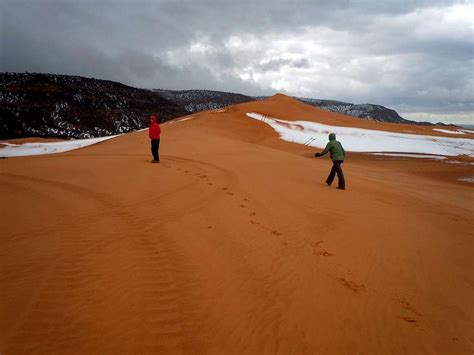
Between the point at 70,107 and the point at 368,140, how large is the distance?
63978 mm

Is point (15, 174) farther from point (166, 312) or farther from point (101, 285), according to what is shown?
point (166, 312)

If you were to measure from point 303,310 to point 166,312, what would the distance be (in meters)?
1.38

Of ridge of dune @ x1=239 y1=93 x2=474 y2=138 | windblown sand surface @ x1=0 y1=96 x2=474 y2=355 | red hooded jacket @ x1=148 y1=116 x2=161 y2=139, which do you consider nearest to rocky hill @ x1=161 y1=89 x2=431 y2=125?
ridge of dune @ x1=239 y1=93 x2=474 y2=138

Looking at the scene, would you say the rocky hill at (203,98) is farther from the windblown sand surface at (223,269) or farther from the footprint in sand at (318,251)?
the footprint in sand at (318,251)

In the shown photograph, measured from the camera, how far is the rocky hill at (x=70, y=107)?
184 ft

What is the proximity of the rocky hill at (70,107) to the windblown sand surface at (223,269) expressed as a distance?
5313 cm

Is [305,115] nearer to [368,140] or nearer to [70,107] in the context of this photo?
[368,140]

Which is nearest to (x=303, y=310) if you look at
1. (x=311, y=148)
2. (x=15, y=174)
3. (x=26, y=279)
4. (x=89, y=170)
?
(x=26, y=279)

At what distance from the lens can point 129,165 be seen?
400 inches

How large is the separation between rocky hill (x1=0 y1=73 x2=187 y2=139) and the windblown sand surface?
53.1 meters

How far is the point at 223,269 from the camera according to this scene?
4023 mm

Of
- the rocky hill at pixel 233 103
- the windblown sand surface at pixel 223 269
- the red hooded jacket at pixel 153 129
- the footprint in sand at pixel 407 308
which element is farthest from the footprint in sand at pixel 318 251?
the rocky hill at pixel 233 103

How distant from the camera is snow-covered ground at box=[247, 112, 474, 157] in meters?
20.1

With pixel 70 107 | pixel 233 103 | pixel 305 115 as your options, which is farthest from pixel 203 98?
pixel 305 115
